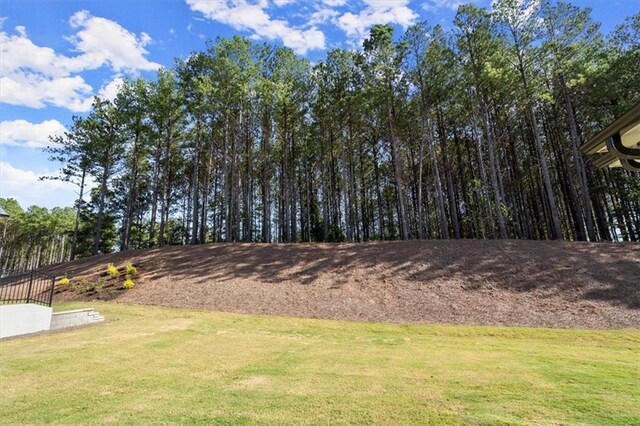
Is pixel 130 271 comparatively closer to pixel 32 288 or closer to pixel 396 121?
pixel 32 288

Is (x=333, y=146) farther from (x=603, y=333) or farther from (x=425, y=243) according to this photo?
(x=603, y=333)

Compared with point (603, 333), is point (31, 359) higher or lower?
higher

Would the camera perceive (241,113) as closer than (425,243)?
No

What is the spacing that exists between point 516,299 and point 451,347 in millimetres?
5130

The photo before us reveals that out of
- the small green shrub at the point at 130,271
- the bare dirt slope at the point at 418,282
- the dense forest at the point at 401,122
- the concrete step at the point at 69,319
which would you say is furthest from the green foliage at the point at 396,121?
the concrete step at the point at 69,319

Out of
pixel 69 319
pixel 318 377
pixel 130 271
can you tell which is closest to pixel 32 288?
pixel 130 271

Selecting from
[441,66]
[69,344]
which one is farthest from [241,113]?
[69,344]

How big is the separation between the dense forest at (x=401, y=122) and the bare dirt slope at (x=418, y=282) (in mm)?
4166

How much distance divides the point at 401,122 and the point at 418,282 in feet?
41.1

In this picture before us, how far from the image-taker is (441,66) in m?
18.4

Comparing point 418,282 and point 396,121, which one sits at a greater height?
point 396,121

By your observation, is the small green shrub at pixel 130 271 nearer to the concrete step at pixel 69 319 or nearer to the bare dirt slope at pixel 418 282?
the bare dirt slope at pixel 418 282

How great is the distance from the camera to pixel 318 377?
15.0 ft

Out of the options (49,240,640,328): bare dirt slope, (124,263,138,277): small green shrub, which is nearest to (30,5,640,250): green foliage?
(49,240,640,328): bare dirt slope
